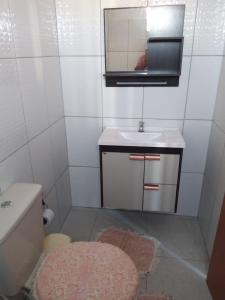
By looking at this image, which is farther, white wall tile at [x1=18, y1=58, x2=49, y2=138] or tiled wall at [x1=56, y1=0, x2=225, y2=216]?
tiled wall at [x1=56, y1=0, x2=225, y2=216]

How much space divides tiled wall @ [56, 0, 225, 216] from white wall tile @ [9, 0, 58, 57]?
0.39 feet

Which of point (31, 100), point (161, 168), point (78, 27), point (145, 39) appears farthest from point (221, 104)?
point (31, 100)

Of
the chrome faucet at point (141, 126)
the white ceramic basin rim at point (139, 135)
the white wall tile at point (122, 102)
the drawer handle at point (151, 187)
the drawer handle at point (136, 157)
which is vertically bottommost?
the drawer handle at point (151, 187)

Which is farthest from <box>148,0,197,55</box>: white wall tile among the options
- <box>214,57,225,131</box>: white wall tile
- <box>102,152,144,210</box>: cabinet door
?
<box>102,152,144,210</box>: cabinet door

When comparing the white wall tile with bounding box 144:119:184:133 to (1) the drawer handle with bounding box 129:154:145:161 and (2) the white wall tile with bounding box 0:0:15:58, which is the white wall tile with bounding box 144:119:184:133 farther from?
(2) the white wall tile with bounding box 0:0:15:58

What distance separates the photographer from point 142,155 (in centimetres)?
173

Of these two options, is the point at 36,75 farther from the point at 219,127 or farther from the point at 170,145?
the point at 219,127

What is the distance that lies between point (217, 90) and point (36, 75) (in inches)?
51.4

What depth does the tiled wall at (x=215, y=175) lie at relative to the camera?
66.0 inches

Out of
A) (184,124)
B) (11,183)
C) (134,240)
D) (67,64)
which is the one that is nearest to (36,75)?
(67,64)

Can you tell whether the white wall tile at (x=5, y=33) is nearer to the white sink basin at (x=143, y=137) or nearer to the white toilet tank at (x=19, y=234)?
the white toilet tank at (x=19, y=234)

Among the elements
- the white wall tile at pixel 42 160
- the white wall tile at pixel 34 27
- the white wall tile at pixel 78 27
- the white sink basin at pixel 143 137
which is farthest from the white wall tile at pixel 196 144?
the white wall tile at pixel 34 27

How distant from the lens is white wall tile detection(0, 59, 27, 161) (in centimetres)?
122

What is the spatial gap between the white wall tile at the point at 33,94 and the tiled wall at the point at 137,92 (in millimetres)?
386
